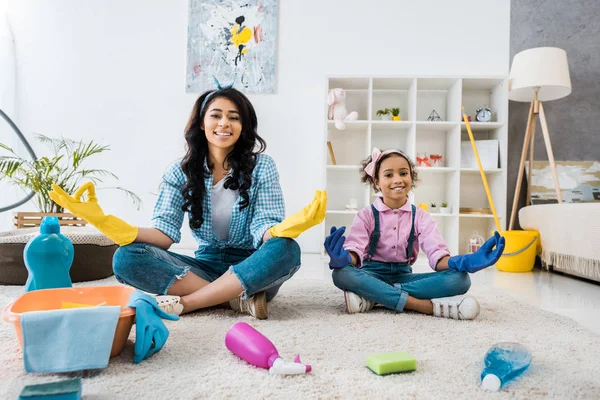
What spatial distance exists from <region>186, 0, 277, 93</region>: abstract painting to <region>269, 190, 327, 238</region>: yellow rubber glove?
242cm

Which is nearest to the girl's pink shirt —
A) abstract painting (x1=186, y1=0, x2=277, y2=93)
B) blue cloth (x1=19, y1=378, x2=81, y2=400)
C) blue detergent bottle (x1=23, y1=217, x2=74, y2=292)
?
blue detergent bottle (x1=23, y1=217, x2=74, y2=292)

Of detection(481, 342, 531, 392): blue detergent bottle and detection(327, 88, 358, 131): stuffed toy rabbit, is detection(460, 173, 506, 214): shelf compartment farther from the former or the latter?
detection(481, 342, 531, 392): blue detergent bottle

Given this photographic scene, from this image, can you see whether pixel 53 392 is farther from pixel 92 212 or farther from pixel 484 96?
pixel 484 96

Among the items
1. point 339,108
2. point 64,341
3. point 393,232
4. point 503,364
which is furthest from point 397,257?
point 339,108

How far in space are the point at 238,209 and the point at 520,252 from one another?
200 cm

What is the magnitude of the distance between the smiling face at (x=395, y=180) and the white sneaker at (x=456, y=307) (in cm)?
39

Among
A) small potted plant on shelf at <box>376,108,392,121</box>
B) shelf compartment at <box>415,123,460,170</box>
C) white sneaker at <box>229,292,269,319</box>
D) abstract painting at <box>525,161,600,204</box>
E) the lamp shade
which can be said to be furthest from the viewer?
shelf compartment at <box>415,123,460,170</box>

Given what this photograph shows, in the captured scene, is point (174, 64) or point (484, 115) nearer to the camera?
point (484, 115)

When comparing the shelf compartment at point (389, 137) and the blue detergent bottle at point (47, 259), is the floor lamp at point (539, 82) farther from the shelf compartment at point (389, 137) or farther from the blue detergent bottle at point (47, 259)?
the blue detergent bottle at point (47, 259)

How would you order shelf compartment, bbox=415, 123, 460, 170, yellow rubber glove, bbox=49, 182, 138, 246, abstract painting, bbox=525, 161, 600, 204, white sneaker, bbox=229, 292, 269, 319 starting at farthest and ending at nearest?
1. shelf compartment, bbox=415, 123, 460, 170
2. abstract painting, bbox=525, 161, 600, 204
3. white sneaker, bbox=229, 292, 269, 319
4. yellow rubber glove, bbox=49, 182, 138, 246

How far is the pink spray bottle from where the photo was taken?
886mm

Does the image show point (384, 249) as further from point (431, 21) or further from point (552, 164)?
point (431, 21)

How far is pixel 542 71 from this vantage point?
2883 millimetres

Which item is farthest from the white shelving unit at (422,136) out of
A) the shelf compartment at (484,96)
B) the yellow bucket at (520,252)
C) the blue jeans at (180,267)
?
the blue jeans at (180,267)
